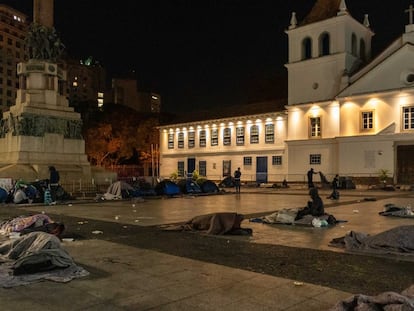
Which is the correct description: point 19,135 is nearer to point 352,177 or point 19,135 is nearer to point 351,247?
point 351,247

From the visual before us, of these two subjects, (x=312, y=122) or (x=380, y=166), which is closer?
(x=380, y=166)

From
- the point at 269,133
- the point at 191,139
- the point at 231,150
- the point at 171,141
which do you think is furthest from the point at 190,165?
the point at 269,133

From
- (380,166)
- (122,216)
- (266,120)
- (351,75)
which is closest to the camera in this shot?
(122,216)

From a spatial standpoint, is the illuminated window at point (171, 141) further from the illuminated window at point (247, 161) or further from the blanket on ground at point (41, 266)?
the blanket on ground at point (41, 266)

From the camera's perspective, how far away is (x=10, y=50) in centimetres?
11875

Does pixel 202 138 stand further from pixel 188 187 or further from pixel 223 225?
pixel 223 225

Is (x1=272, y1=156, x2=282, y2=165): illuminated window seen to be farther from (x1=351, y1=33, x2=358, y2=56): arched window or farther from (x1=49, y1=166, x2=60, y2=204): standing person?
(x1=49, y1=166, x2=60, y2=204): standing person

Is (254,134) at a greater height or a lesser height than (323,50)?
lesser

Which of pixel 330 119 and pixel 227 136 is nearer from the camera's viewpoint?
pixel 330 119

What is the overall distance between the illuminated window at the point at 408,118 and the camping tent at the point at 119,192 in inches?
1027

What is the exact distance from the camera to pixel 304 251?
850cm

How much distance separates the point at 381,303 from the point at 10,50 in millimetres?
130112

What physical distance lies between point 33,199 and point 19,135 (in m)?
5.58

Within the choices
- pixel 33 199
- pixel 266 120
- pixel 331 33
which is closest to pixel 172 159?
pixel 266 120
